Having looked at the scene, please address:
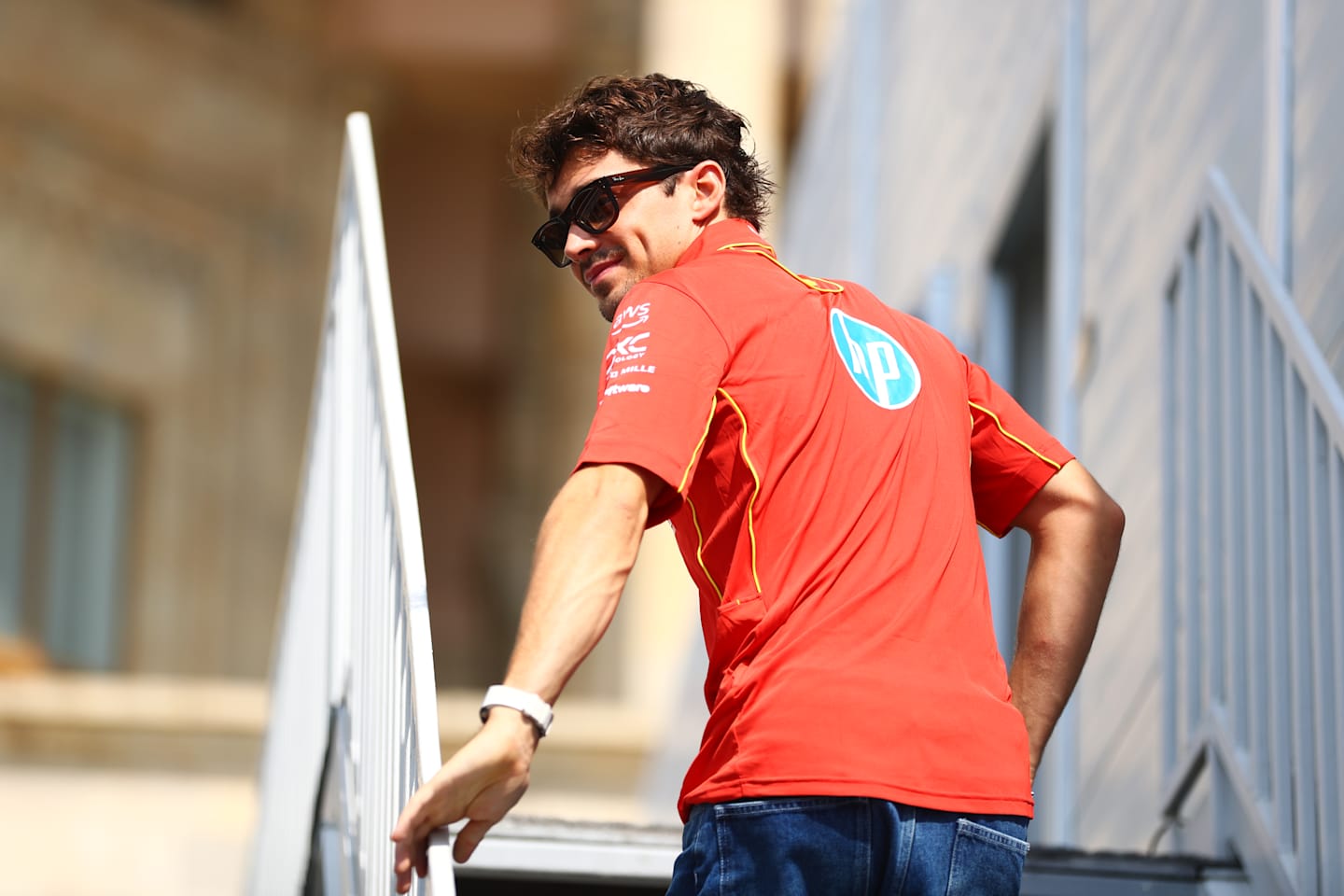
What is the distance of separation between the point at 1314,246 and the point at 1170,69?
1.36m

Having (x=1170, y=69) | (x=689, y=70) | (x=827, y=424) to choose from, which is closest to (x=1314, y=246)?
(x=1170, y=69)

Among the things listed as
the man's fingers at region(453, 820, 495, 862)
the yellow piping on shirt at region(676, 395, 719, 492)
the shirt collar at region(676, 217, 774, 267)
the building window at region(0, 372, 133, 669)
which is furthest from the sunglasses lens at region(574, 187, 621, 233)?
the building window at region(0, 372, 133, 669)

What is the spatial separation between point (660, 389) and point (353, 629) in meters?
1.12

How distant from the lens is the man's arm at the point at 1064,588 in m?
2.53

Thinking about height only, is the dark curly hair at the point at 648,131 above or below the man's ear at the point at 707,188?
above

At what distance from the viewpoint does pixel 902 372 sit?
89.9 inches

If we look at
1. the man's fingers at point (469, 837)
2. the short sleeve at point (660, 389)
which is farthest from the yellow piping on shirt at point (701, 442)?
the man's fingers at point (469, 837)

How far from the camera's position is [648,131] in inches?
95.6

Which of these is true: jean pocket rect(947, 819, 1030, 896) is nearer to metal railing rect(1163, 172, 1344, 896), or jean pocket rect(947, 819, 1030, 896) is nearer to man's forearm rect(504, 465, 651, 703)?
man's forearm rect(504, 465, 651, 703)

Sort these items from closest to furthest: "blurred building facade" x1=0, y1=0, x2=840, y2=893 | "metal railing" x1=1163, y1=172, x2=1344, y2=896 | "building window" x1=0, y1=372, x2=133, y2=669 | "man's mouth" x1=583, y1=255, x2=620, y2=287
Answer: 1. "man's mouth" x1=583, y1=255, x2=620, y2=287
2. "metal railing" x1=1163, y1=172, x2=1344, y2=896
3. "blurred building facade" x1=0, y1=0, x2=840, y2=893
4. "building window" x1=0, y1=372, x2=133, y2=669

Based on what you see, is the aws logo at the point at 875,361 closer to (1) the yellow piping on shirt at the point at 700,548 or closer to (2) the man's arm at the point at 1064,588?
(1) the yellow piping on shirt at the point at 700,548

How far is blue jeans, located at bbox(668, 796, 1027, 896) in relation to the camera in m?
1.99

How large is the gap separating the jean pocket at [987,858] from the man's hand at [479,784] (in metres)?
0.45

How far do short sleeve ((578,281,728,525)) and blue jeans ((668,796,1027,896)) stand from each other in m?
Answer: 0.35
